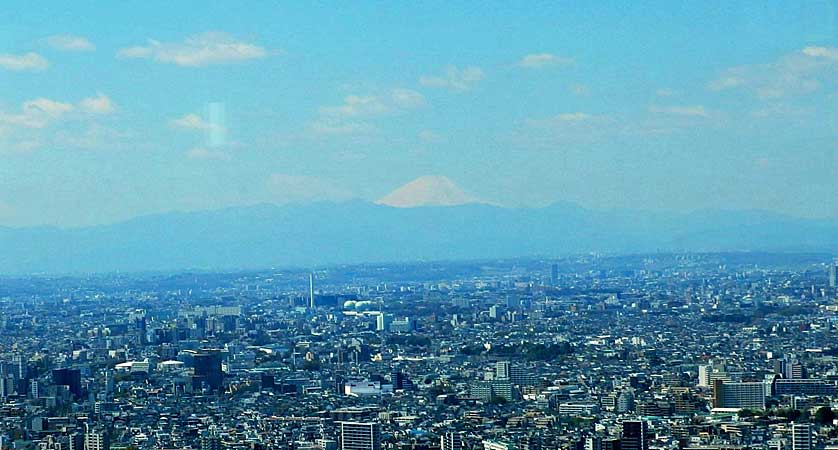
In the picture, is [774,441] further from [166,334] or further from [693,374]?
[166,334]

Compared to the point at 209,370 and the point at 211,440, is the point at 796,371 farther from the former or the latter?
the point at 211,440

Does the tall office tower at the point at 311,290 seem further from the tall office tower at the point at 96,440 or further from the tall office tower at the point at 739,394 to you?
the tall office tower at the point at 96,440

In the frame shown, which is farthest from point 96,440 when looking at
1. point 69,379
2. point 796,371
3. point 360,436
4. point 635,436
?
point 796,371

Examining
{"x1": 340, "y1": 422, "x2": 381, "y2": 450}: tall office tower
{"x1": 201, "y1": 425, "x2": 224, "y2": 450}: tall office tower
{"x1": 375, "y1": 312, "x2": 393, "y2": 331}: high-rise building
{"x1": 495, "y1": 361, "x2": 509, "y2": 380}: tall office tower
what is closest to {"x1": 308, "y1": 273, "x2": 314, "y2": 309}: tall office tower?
{"x1": 375, "y1": 312, "x2": 393, "y2": 331}: high-rise building

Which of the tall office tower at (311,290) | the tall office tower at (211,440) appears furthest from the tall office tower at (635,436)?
the tall office tower at (311,290)

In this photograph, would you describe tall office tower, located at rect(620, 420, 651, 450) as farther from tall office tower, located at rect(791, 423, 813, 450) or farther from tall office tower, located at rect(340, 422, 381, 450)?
tall office tower, located at rect(340, 422, 381, 450)

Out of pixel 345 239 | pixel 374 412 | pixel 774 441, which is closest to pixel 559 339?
pixel 374 412

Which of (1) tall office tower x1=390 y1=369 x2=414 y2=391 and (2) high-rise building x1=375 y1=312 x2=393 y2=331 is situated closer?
(1) tall office tower x1=390 y1=369 x2=414 y2=391
